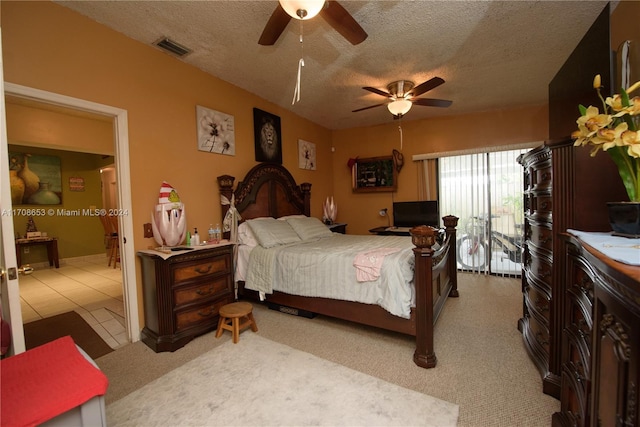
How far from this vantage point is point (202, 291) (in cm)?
250

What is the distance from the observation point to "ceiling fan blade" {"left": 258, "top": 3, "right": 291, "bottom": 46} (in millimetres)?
1712

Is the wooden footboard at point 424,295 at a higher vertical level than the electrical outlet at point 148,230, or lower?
lower

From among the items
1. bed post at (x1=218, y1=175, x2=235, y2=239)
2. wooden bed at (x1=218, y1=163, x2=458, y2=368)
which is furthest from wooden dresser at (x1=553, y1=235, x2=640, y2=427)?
bed post at (x1=218, y1=175, x2=235, y2=239)

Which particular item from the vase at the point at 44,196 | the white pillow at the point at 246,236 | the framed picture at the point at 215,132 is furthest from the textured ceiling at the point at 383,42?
the vase at the point at 44,196

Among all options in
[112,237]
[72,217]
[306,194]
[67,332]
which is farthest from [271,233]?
[72,217]

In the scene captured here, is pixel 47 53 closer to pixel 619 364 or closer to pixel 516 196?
pixel 619 364

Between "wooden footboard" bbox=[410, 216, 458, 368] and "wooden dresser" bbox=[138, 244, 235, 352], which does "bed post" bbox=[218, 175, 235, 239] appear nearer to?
"wooden dresser" bbox=[138, 244, 235, 352]

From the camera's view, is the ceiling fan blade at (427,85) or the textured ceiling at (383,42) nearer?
the textured ceiling at (383,42)

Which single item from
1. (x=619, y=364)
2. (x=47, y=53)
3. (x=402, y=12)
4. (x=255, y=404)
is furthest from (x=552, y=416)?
(x=47, y=53)

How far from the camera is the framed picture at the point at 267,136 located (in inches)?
148

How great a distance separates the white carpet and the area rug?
97cm

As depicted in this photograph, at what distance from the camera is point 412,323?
7.09 feet

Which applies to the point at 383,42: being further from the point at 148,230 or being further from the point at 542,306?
the point at 148,230

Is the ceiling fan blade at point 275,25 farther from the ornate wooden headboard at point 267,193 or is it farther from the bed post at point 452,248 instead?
the bed post at point 452,248
